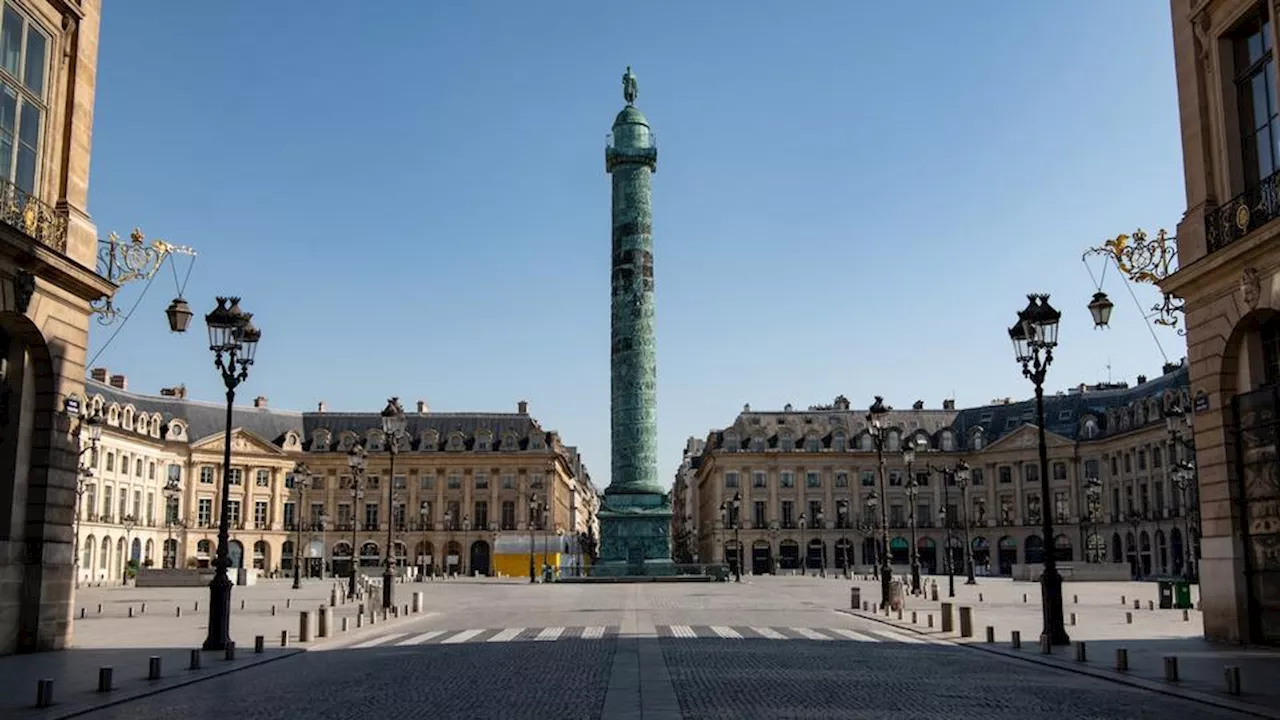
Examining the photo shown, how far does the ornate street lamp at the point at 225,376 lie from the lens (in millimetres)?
22781

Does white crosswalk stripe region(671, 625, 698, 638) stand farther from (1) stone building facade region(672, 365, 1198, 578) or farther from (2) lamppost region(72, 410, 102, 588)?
(1) stone building facade region(672, 365, 1198, 578)

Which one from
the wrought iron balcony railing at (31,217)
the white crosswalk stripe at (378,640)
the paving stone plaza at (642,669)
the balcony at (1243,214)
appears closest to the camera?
the paving stone plaza at (642,669)

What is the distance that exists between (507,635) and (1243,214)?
17490mm

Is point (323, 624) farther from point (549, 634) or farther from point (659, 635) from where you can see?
point (659, 635)

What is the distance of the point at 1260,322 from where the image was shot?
21766 mm

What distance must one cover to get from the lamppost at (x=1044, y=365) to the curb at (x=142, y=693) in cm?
1449

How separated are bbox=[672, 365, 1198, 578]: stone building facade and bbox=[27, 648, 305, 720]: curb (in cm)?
8568

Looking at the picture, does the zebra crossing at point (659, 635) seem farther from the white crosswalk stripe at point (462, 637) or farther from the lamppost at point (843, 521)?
the lamppost at point (843, 521)

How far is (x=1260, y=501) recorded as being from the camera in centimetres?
2144

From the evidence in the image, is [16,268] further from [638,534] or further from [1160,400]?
[1160,400]

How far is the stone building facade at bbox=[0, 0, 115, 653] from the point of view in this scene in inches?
840

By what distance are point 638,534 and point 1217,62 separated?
55.4 m

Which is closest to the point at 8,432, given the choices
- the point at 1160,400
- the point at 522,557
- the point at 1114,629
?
the point at 1114,629

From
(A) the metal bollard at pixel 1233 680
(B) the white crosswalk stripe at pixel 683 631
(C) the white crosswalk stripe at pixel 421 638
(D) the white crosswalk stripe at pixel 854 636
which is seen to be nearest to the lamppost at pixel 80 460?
(C) the white crosswalk stripe at pixel 421 638
